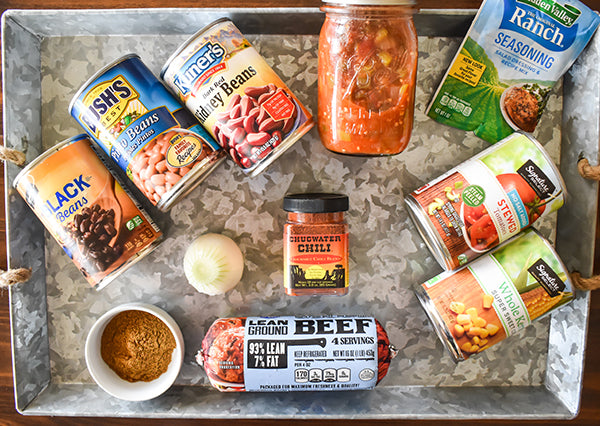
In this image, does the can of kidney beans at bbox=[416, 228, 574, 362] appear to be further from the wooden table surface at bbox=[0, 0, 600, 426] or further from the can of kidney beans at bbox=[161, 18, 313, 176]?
the can of kidney beans at bbox=[161, 18, 313, 176]

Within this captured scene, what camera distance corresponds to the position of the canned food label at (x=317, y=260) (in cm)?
87

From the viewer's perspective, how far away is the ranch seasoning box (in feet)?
2.86

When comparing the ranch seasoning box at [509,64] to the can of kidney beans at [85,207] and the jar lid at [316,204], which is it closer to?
the jar lid at [316,204]

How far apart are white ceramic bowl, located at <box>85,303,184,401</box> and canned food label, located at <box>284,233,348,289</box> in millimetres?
271

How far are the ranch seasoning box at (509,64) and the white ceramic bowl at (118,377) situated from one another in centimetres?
70

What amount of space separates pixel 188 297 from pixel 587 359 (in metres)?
0.90

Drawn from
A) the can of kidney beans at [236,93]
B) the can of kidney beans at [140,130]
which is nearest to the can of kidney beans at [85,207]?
the can of kidney beans at [140,130]

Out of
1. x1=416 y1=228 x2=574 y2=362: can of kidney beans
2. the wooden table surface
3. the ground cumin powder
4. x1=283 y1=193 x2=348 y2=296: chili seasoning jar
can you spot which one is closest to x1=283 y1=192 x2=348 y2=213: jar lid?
x1=283 y1=193 x2=348 y2=296: chili seasoning jar

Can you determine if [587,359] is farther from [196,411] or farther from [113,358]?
[113,358]

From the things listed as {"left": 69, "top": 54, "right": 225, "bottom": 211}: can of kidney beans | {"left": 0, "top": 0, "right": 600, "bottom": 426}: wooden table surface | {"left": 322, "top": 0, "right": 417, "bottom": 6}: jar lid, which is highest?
{"left": 322, "top": 0, "right": 417, "bottom": 6}: jar lid

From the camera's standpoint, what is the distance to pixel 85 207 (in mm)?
857

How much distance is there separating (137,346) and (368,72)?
2.28 feet
